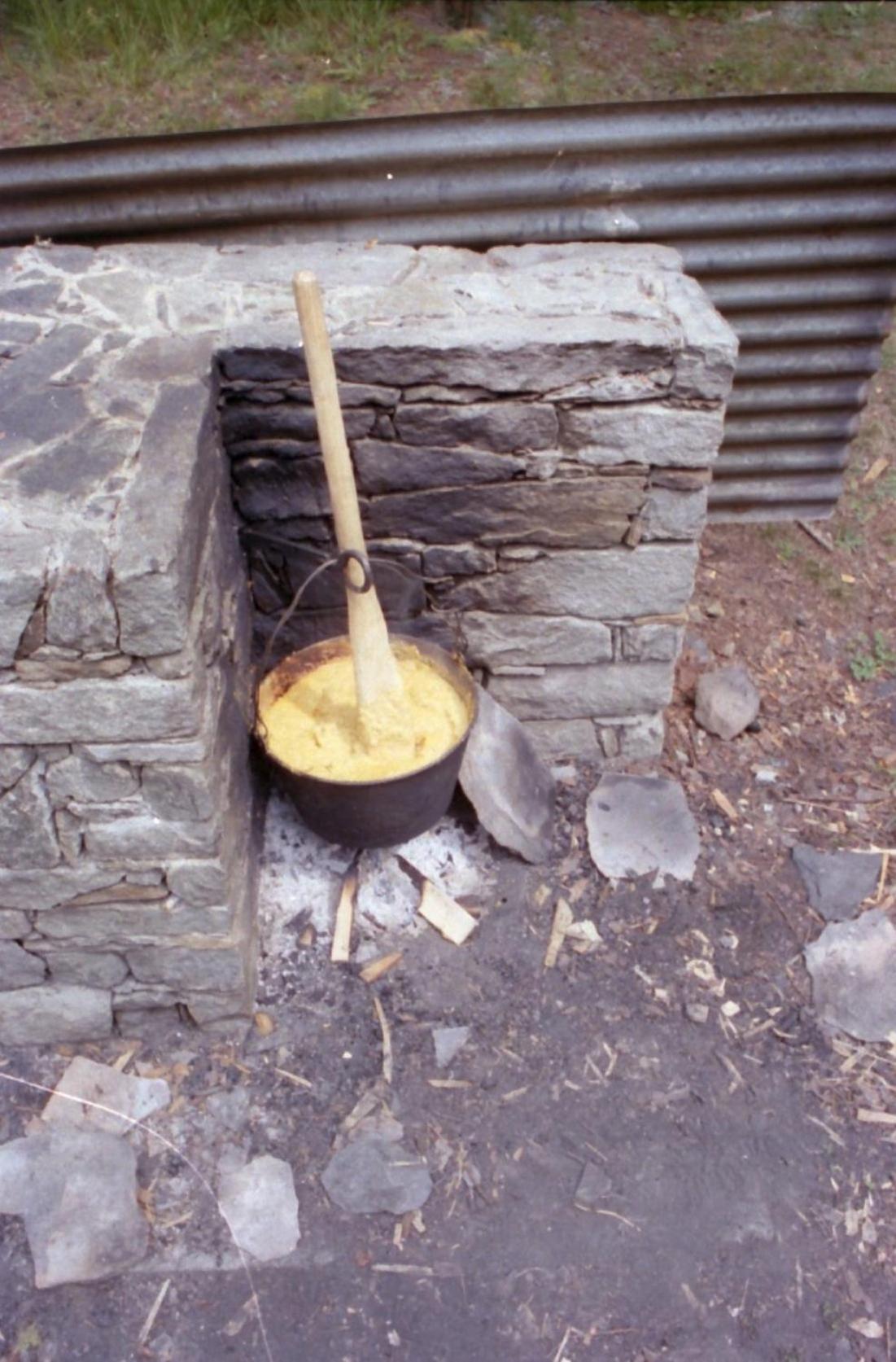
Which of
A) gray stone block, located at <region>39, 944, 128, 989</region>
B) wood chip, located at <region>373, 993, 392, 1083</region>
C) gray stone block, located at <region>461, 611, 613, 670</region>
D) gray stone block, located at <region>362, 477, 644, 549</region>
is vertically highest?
gray stone block, located at <region>362, 477, 644, 549</region>

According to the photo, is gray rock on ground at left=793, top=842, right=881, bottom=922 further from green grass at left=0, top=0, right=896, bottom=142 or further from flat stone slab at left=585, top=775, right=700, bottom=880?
green grass at left=0, top=0, right=896, bottom=142

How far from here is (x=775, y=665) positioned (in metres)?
4.45

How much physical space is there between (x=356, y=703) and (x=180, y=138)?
2.15 m

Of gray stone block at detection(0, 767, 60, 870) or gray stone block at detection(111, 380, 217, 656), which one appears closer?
gray stone block at detection(111, 380, 217, 656)

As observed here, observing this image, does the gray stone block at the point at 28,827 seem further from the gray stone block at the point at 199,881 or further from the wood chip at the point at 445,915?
the wood chip at the point at 445,915

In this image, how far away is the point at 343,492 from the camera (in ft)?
9.33

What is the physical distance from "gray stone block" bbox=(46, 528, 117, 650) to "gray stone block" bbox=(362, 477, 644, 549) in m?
1.24

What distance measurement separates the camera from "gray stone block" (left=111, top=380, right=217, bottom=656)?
2.26m

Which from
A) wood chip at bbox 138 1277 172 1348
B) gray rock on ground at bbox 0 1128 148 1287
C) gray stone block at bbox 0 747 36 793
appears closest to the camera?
gray stone block at bbox 0 747 36 793

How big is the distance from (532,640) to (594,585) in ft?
0.96

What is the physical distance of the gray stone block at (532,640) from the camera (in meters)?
3.63

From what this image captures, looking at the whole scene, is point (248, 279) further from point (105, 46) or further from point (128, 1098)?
point (105, 46)

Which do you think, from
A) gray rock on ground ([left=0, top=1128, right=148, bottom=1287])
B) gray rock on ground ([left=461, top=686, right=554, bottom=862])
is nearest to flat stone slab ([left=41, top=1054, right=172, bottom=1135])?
gray rock on ground ([left=0, top=1128, right=148, bottom=1287])

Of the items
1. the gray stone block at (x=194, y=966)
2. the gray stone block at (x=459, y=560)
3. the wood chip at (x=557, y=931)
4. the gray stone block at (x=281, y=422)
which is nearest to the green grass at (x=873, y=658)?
the wood chip at (x=557, y=931)
